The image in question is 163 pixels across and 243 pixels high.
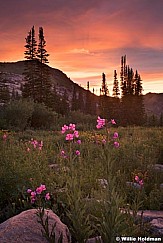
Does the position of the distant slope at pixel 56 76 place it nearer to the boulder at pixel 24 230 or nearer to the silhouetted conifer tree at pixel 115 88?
the silhouetted conifer tree at pixel 115 88

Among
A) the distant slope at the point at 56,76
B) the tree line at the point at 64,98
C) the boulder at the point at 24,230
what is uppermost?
the distant slope at the point at 56,76

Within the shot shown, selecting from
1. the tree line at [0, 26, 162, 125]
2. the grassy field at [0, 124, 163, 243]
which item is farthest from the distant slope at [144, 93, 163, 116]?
the grassy field at [0, 124, 163, 243]

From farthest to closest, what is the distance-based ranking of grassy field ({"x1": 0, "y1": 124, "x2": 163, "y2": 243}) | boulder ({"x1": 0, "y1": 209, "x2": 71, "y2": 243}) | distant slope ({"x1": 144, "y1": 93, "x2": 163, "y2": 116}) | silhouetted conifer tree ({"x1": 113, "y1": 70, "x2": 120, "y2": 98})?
distant slope ({"x1": 144, "y1": 93, "x2": 163, "y2": 116}), silhouetted conifer tree ({"x1": 113, "y1": 70, "x2": 120, "y2": 98}), boulder ({"x1": 0, "y1": 209, "x2": 71, "y2": 243}), grassy field ({"x1": 0, "y1": 124, "x2": 163, "y2": 243})

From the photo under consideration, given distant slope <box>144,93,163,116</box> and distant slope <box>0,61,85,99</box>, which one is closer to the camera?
distant slope <box>0,61,85,99</box>

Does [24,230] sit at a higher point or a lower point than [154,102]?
lower

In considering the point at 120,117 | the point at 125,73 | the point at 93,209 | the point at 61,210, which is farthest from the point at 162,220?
the point at 125,73

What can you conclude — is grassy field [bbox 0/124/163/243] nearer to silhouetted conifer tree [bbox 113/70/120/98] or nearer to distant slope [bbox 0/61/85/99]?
silhouetted conifer tree [bbox 113/70/120/98]

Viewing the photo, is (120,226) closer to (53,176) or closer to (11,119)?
(53,176)

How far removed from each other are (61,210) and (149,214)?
1.37m

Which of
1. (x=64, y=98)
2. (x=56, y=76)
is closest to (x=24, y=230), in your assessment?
(x=64, y=98)

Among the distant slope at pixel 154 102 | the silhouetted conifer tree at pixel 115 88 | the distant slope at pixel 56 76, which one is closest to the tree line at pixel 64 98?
the silhouetted conifer tree at pixel 115 88

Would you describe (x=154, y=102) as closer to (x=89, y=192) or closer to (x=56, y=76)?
(x=56, y=76)

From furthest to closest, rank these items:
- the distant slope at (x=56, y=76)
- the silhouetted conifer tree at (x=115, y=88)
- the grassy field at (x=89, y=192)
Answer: the distant slope at (x=56, y=76) → the silhouetted conifer tree at (x=115, y=88) → the grassy field at (x=89, y=192)

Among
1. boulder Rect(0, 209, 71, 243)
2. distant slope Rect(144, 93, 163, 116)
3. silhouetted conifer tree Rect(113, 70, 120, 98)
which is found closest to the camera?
boulder Rect(0, 209, 71, 243)
